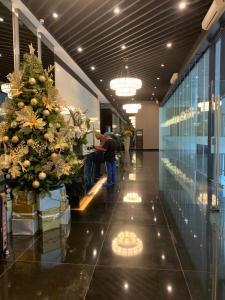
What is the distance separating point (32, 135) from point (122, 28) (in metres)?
4.51

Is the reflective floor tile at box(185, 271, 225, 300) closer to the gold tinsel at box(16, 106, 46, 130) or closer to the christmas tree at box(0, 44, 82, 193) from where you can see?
the christmas tree at box(0, 44, 82, 193)

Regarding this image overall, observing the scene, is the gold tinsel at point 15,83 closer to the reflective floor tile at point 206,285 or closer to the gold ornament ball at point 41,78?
the gold ornament ball at point 41,78

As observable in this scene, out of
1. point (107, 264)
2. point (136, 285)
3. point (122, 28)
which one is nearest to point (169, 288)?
point (136, 285)

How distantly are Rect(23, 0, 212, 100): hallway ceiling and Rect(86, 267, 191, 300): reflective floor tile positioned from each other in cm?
486

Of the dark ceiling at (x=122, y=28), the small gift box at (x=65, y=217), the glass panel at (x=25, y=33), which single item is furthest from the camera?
the dark ceiling at (x=122, y=28)

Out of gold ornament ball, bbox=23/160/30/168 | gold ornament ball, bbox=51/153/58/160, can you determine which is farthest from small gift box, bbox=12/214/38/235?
gold ornament ball, bbox=51/153/58/160

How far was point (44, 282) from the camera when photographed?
102 inches

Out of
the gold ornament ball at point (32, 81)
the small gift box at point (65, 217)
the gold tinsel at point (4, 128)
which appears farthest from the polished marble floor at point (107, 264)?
the gold ornament ball at point (32, 81)

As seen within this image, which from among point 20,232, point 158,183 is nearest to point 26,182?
point 20,232

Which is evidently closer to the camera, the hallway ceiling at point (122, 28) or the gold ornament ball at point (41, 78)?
the gold ornament ball at point (41, 78)

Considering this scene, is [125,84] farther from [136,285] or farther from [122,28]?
[136,285]

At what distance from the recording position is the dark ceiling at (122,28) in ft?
18.6

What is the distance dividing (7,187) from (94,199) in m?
2.52

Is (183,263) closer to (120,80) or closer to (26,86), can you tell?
(26,86)
